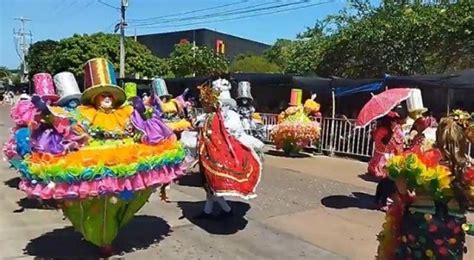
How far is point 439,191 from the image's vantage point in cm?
315

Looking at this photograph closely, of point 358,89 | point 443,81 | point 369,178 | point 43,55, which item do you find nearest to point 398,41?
point 358,89

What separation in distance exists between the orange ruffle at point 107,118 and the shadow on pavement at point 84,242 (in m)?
1.31

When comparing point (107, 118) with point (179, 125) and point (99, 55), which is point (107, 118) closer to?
point (179, 125)

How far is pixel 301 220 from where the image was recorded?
662 centimetres

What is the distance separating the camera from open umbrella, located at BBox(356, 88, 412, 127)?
21.0 feet

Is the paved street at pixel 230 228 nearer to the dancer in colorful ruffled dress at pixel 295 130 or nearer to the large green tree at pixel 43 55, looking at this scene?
the dancer in colorful ruffled dress at pixel 295 130

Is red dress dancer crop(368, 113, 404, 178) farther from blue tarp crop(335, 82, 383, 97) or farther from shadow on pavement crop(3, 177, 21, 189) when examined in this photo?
shadow on pavement crop(3, 177, 21, 189)

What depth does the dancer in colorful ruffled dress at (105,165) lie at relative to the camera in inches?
164

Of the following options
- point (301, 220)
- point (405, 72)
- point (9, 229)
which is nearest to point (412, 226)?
point (301, 220)

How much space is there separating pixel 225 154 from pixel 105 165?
180cm

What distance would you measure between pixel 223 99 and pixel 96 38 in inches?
1246

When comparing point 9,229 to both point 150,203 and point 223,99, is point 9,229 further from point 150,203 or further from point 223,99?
point 223,99

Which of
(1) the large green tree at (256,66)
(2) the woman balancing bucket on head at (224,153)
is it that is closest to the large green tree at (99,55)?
(1) the large green tree at (256,66)

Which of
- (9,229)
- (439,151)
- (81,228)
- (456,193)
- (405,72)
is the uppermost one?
(405,72)
